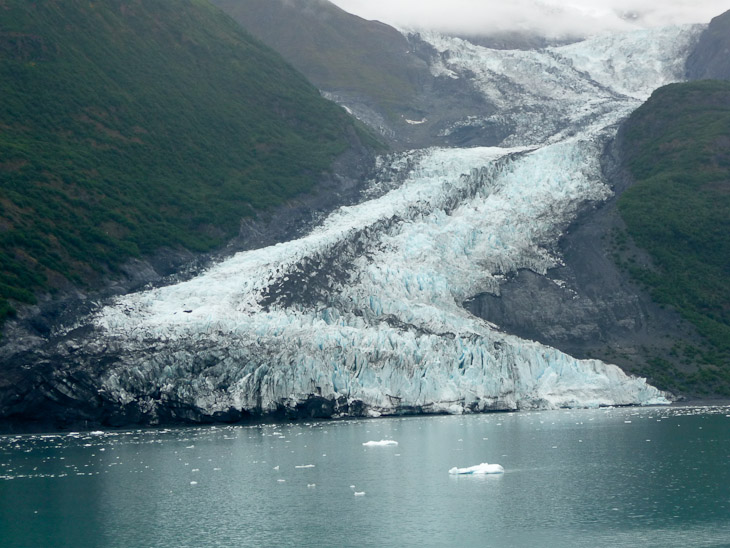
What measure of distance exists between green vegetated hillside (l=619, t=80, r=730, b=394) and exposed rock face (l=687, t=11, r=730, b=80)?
28.5 meters

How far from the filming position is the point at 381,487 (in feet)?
99.9

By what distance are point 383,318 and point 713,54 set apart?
80.3m

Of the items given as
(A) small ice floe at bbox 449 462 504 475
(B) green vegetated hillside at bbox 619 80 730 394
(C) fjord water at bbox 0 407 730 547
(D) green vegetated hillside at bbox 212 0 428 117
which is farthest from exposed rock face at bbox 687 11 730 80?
(A) small ice floe at bbox 449 462 504 475

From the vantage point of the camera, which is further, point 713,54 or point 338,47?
point 338,47

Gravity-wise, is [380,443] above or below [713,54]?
below

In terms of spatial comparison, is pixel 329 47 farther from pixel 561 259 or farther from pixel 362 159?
pixel 561 259

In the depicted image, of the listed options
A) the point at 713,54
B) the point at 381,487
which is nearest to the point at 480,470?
the point at 381,487

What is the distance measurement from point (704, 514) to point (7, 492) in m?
21.4

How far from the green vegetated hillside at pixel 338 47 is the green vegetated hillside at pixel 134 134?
19.2 m

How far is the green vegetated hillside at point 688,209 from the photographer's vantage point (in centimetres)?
5797

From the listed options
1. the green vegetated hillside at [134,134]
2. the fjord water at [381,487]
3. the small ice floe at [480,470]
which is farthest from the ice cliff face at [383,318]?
the small ice floe at [480,470]

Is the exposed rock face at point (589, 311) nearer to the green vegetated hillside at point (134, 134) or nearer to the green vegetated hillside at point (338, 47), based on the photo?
the green vegetated hillside at point (134, 134)

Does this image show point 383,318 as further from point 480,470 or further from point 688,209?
point 688,209

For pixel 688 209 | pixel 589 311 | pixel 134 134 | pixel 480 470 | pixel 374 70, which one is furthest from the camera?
pixel 374 70
